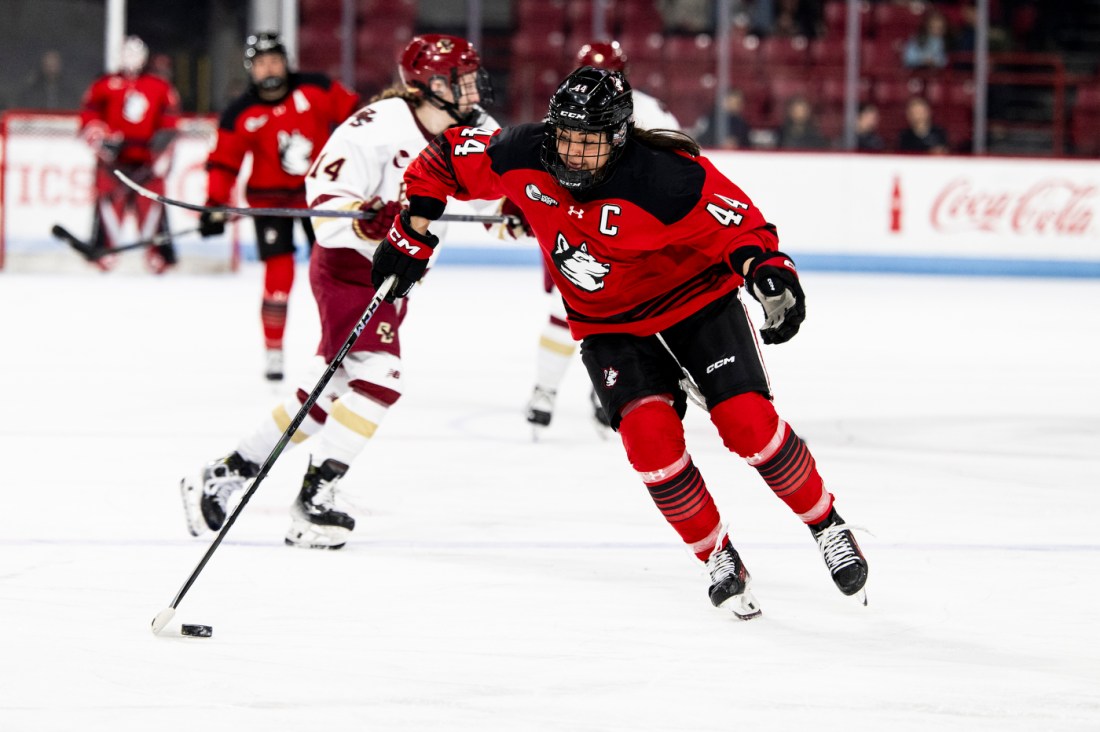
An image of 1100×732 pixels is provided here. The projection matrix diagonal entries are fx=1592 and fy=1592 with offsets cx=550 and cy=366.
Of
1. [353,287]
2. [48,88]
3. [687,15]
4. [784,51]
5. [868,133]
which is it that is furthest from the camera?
[687,15]

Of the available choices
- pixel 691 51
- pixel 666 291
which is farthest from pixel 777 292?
pixel 691 51

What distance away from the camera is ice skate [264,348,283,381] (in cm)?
590

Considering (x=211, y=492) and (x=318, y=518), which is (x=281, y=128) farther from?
(x=318, y=518)

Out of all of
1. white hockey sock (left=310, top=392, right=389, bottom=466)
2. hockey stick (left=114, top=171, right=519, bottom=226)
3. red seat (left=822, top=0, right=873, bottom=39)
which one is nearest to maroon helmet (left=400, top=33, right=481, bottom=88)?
hockey stick (left=114, top=171, right=519, bottom=226)

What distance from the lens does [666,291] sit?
3002mm

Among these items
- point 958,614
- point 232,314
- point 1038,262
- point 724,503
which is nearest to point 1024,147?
point 1038,262

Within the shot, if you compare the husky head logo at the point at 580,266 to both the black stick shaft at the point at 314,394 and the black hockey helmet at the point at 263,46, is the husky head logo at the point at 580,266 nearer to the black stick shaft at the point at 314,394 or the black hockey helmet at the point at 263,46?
the black stick shaft at the point at 314,394

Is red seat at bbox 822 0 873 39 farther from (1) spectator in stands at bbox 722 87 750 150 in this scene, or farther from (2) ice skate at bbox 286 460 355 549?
(2) ice skate at bbox 286 460 355 549

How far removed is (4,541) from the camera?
344 centimetres

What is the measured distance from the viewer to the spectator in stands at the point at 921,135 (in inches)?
438

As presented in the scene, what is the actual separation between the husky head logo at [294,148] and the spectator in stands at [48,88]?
5833mm

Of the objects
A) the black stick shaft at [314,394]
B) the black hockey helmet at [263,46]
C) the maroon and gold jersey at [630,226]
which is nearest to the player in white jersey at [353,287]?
the black stick shaft at [314,394]

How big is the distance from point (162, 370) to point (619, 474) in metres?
2.51

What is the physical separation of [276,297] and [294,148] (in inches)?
26.4
